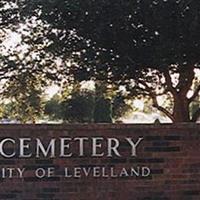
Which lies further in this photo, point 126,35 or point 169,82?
point 169,82

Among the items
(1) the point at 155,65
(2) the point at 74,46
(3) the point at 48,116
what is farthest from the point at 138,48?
(3) the point at 48,116

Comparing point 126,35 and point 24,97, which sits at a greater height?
point 24,97

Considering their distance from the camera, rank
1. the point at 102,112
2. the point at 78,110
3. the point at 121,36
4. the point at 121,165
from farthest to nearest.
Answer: the point at 102,112
the point at 78,110
the point at 121,36
the point at 121,165

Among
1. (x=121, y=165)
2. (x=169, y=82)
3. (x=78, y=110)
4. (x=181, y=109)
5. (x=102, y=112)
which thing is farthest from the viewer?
(x=102, y=112)

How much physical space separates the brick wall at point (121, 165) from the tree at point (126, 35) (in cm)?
195

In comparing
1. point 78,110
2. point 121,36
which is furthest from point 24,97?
A: point 78,110

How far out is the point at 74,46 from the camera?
42.1ft

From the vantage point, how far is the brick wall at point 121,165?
10.0m

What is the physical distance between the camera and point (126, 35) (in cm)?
1200

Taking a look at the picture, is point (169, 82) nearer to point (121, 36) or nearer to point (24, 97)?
point (121, 36)

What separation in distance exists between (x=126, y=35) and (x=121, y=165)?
2.78 meters

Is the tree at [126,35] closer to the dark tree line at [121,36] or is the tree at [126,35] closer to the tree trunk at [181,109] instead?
the dark tree line at [121,36]

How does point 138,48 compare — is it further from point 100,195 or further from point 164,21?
point 100,195

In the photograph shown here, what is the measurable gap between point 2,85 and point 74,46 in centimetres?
398
